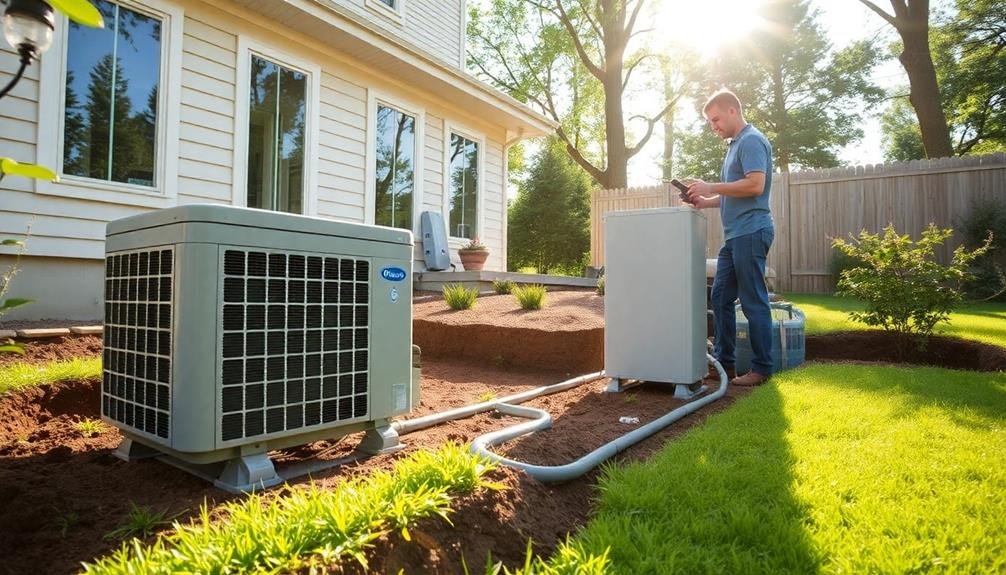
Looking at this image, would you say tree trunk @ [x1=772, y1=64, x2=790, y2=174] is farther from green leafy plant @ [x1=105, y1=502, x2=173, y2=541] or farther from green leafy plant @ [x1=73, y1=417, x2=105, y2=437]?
green leafy plant @ [x1=105, y1=502, x2=173, y2=541]

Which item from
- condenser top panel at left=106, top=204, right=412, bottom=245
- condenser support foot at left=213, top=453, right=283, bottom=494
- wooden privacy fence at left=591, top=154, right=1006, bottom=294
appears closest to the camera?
condenser top panel at left=106, top=204, right=412, bottom=245

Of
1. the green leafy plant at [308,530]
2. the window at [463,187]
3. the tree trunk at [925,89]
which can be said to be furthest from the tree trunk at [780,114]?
the green leafy plant at [308,530]

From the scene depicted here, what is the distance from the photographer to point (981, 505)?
60.4 inches

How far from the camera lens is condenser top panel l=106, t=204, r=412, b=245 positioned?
5.09 ft

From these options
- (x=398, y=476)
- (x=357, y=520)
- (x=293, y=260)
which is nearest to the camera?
(x=357, y=520)

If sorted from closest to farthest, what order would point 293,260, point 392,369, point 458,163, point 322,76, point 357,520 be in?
point 357,520 < point 293,260 < point 392,369 < point 322,76 < point 458,163

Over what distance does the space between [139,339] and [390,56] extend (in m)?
5.79

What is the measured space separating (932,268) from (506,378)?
3444 mm

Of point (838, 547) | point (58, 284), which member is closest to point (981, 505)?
point (838, 547)

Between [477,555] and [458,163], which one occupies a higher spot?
[458,163]

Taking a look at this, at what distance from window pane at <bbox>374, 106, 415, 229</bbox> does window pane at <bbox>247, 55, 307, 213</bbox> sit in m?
1.23

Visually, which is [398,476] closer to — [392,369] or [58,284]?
[392,369]

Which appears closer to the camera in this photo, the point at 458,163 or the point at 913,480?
the point at 913,480

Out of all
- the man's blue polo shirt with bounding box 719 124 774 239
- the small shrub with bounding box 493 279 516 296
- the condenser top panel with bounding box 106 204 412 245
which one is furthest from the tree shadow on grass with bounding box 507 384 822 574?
the small shrub with bounding box 493 279 516 296
